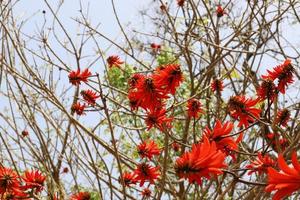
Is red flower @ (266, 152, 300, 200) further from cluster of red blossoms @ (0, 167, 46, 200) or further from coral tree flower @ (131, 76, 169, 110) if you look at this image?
cluster of red blossoms @ (0, 167, 46, 200)

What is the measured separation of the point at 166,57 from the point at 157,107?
3.16 m

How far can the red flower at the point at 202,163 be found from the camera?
91cm

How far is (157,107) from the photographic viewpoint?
1.62 meters

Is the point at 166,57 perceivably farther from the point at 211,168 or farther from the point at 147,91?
the point at 211,168

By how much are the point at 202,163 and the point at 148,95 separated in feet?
2.31

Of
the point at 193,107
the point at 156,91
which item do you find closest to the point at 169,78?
the point at 156,91

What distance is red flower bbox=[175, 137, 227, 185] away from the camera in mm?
912

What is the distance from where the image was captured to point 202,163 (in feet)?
3.07

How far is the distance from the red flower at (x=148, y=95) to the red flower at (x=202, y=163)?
0.60m

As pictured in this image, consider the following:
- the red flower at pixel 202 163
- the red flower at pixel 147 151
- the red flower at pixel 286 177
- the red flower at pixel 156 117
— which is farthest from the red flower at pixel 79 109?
the red flower at pixel 286 177

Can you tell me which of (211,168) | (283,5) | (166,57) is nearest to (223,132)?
(211,168)

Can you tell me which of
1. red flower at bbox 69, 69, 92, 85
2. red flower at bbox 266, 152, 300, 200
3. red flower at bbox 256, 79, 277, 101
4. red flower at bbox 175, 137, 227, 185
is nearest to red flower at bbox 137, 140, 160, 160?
red flower at bbox 69, 69, 92, 85

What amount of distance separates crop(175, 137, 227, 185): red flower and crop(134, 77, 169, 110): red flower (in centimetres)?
60

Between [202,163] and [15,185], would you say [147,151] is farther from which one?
[202,163]
